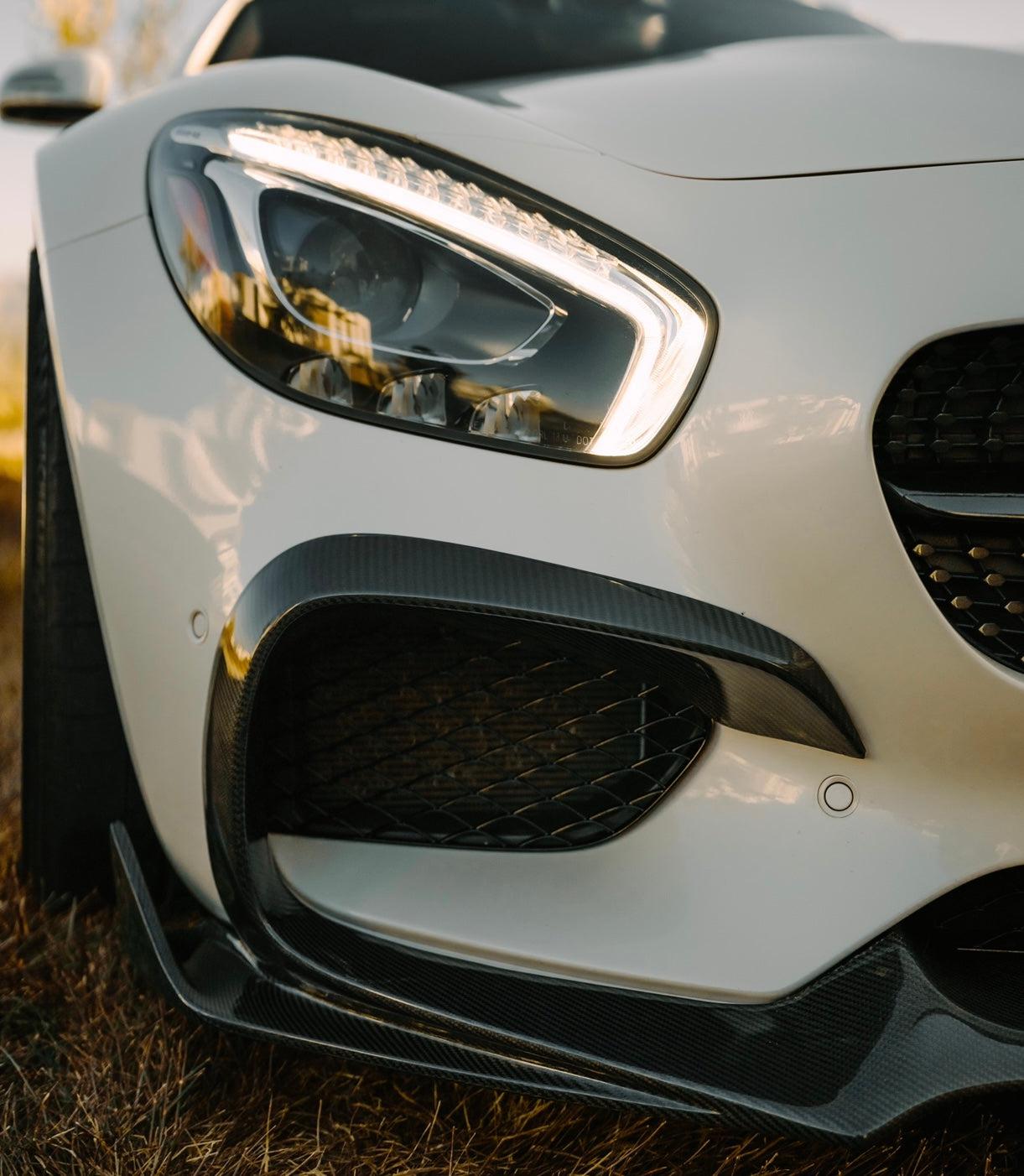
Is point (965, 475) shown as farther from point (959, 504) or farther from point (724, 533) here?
point (724, 533)

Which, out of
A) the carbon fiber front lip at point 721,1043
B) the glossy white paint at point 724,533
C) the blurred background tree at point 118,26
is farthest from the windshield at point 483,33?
the blurred background tree at point 118,26

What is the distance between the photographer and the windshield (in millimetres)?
1790

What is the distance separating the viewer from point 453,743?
1043mm

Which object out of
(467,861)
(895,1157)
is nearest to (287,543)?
(467,861)

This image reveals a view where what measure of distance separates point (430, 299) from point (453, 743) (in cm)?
40

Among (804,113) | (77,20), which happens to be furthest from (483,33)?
(77,20)

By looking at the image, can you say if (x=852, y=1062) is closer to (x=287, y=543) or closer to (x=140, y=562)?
(x=287, y=543)

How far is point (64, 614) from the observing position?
1.21 meters

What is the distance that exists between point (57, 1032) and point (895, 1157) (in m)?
0.88

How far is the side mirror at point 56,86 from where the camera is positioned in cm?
194

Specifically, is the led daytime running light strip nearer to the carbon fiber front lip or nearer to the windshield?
the carbon fiber front lip

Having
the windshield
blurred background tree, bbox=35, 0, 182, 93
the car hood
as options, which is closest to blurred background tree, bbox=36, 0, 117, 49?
blurred background tree, bbox=35, 0, 182, 93

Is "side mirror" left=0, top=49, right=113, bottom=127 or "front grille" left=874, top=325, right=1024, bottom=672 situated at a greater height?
"side mirror" left=0, top=49, right=113, bottom=127

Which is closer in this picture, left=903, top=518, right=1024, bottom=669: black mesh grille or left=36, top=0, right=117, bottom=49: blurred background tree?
left=903, top=518, right=1024, bottom=669: black mesh grille
